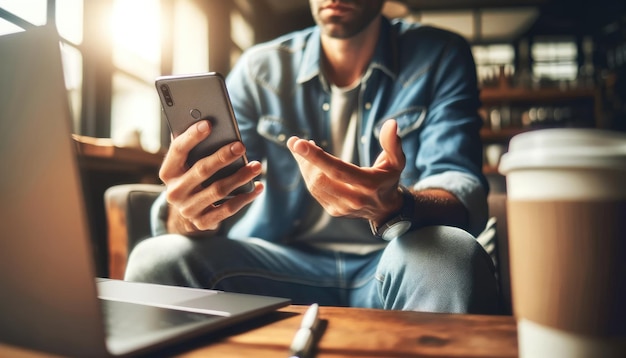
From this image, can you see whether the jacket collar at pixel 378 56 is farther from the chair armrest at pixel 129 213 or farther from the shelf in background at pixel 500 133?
the shelf in background at pixel 500 133

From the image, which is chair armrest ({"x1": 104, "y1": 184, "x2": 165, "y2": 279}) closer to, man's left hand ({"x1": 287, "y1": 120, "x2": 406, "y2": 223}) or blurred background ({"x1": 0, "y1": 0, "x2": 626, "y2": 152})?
blurred background ({"x1": 0, "y1": 0, "x2": 626, "y2": 152})

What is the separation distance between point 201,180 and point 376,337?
40 centimetres

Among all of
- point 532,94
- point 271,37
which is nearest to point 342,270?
point 532,94

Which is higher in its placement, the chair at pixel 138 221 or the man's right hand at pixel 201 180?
the man's right hand at pixel 201 180

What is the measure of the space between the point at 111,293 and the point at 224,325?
7.9 inches

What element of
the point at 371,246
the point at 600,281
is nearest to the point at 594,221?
the point at 600,281

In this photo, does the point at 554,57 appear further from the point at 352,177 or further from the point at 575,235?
the point at 575,235

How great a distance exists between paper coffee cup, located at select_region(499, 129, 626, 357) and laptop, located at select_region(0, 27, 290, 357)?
29cm

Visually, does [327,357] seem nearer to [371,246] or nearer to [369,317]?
[369,317]

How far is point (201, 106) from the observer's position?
2.26ft

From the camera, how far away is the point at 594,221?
0.29 metres

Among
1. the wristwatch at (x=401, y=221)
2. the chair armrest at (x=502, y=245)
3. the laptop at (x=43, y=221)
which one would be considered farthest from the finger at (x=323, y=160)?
the chair armrest at (x=502, y=245)

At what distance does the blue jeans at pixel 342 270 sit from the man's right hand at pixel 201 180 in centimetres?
8

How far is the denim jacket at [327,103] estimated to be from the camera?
1156mm
